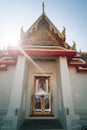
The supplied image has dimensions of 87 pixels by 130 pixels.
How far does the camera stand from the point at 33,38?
20.9ft

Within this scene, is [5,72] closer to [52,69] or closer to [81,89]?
[52,69]

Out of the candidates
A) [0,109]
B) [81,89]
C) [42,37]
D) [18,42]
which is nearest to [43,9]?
[42,37]

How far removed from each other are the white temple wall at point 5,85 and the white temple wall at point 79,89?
277 centimetres

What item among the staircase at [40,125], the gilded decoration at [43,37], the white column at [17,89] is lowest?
the staircase at [40,125]

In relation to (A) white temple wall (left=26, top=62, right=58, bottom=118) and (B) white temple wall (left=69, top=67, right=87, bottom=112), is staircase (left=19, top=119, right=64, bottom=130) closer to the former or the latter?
(A) white temple wall (left=26, top=62, right=58, bottom=118)

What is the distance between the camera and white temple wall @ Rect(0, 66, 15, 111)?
5.00 m

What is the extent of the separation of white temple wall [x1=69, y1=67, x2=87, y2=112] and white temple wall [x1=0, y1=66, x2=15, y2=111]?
2770 millimetres

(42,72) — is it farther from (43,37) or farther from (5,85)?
(43,37)

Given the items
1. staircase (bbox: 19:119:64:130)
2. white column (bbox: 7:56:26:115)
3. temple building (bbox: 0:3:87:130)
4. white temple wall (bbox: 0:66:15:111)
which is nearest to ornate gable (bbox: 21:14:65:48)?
temple building (bbox: 0:3:87:130)

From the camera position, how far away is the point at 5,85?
17.1ft

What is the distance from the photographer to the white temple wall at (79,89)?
5.03 metres

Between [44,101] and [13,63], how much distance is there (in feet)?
12.2

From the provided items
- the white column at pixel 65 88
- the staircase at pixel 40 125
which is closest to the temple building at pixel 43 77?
the white column at pixel 65 88

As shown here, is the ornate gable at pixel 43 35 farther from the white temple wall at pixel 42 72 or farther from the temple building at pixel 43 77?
the white temple wall at pixel 42 72
